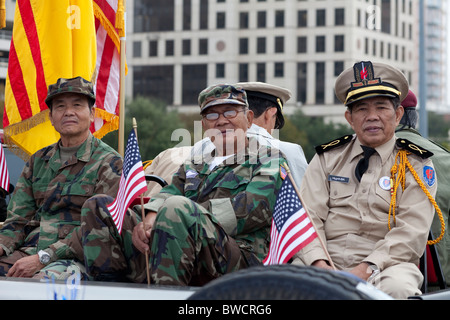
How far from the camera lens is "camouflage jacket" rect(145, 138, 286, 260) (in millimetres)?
3924

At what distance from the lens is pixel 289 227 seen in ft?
10.2

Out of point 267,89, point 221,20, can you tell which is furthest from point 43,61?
point 221,20

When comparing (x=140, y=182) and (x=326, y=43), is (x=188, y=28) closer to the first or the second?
(x=326, y=43)

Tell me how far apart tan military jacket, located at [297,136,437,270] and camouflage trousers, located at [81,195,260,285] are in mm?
406

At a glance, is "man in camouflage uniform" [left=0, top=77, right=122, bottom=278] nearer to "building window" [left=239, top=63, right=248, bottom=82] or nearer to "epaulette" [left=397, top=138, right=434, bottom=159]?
"epaulette" [left=397, top=138, right=434, bottom=159]

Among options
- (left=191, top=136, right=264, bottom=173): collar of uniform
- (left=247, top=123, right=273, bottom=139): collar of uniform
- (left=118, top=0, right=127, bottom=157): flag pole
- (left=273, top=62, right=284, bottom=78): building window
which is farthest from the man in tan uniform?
(left=273, top=62, right=284, bottom=78): building window

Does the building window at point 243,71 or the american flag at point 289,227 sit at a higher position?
the building window at point 243,71

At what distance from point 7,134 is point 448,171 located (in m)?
3.67

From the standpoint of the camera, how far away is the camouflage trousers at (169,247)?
343 centimetres

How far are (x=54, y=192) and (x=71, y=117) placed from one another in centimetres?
48

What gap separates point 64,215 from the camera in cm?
442

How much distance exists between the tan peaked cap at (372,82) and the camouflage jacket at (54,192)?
4.69ft

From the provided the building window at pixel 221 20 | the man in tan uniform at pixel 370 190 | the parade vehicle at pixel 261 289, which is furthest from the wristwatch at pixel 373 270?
the building window at pixel 221 20

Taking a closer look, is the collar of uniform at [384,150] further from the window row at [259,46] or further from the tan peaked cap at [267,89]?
the window row at [259,46]
